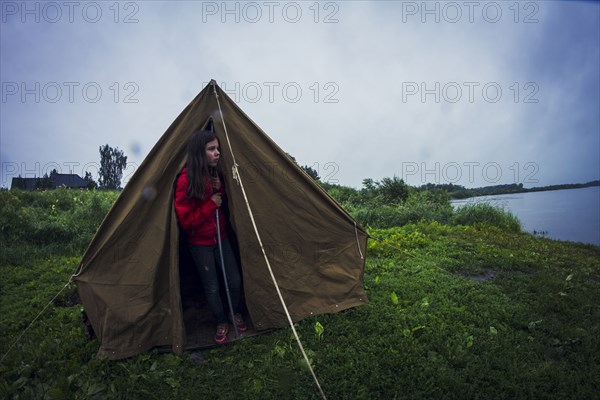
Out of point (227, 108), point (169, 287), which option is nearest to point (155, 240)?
point (169, 287)

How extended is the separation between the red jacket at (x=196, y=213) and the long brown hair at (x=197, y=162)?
6 cm

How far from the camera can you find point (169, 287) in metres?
3.79

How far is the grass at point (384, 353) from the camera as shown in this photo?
3.02 m

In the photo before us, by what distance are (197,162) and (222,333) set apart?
191 cm

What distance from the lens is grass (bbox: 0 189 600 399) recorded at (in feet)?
9.89

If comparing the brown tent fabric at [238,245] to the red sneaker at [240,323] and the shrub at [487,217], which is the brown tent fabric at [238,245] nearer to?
the red sneaker at [240,323]

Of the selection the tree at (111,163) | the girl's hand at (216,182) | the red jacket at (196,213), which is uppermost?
the tree at (111,163)

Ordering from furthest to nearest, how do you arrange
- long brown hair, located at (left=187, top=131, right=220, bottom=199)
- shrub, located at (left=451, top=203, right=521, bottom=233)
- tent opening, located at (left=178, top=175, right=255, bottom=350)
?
shrub, located at (left=451, top=203, right=521, bottom=233), tent opening, located at (left=178, top=175, right=255, bottom=350), long brown hair, located at (left=187, top=131, right=220, bottom=199)

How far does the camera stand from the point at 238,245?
13.4 ft

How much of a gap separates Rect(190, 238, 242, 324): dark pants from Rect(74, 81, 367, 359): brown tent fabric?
0.54ft

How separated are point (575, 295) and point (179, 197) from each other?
210 inches

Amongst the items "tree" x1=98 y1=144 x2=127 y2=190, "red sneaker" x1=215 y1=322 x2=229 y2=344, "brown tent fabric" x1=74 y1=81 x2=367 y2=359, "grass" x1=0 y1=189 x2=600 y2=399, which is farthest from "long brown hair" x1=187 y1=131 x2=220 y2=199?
"tree" x1=98 y1=144 x2=127 y2=190

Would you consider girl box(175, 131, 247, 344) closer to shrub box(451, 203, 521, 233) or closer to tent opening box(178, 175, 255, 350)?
tent opening box(178, 175, 255, 350)

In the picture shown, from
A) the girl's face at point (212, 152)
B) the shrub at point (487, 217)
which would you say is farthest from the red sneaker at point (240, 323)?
the shrub at point (487, 217)
